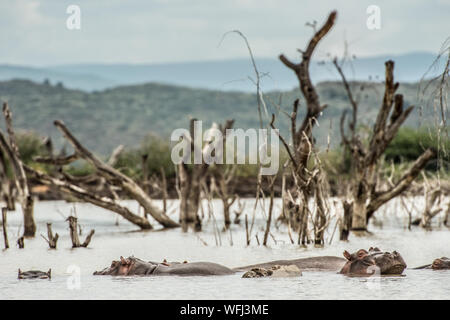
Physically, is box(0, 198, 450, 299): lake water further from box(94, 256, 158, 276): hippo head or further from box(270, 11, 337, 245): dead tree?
box(270, 11, 337, 245): dead tree

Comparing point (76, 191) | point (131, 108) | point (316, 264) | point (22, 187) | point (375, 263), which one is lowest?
point (316, 264)

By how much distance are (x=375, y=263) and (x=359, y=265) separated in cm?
15

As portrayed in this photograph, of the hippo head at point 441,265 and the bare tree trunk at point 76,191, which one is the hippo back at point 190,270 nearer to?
the hippo head at point 441,265

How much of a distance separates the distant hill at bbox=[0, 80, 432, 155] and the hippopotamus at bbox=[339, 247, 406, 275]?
48.0 meters

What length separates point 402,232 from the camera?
480 inches

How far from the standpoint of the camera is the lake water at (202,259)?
6.11 m

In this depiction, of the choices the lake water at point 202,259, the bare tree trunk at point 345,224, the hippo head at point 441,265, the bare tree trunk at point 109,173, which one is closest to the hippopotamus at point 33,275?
the lake water at point 202,259

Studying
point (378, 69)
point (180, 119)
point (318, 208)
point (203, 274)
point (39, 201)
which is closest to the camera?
point (203, 274)

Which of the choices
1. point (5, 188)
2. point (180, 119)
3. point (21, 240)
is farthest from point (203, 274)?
point (180, 119)

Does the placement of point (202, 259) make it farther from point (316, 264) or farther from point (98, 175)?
point (98, 175)

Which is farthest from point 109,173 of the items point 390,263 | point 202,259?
point 390,263

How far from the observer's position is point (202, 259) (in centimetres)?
916
